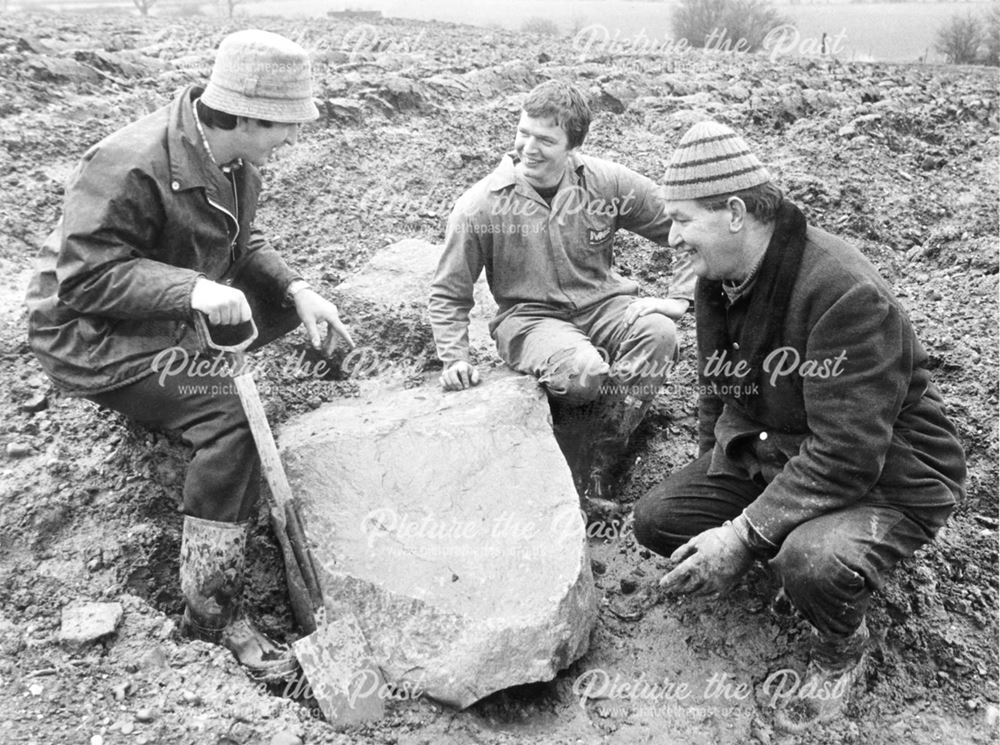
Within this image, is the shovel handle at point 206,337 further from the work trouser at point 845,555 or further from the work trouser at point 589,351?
the work trouser at point 845,555

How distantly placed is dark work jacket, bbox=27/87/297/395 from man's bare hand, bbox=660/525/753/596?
1.76 meters

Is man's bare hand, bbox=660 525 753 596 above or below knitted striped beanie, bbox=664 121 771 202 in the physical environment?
below

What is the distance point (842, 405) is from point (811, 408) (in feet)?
0.34

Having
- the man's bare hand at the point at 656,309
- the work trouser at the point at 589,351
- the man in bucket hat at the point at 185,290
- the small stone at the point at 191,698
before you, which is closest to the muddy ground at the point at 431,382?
the small stone at the point at 191,698

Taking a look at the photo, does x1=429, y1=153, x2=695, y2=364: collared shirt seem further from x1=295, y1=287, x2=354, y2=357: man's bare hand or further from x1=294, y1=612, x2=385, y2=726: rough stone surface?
x1=294, y1=612, x2=385, y2=726: rough stone surface

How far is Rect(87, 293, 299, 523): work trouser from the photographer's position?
9.77ft

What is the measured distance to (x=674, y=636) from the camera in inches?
133

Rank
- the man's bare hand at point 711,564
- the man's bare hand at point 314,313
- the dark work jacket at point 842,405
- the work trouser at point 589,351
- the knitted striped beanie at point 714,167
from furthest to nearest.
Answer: the work trouser at point 589,351 → the man's bare hand at point 314,313 → the man's bare hand at point 711,564 → the knitted striped beanie at point 714,167 → the dark work jacket at point 842,405

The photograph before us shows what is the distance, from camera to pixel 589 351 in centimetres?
374

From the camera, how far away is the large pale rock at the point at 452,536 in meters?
2.95

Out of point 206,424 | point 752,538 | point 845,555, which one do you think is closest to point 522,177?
point 206,424

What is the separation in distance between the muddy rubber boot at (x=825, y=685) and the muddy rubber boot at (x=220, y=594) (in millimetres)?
1627

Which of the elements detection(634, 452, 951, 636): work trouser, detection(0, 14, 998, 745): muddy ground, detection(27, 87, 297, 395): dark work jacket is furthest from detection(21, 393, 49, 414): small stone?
detection(634, 452, 951, 636): work trouser

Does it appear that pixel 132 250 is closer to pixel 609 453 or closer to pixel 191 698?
pixel 191 698
